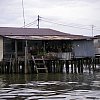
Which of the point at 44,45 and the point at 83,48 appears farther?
the point at 83,48

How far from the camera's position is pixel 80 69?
141 feet

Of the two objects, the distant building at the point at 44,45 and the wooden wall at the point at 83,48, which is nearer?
the distant building at the point at 44,45

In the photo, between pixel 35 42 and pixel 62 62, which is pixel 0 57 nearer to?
pixel 35 42

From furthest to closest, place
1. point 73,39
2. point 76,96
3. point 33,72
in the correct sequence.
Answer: point 73,39 → point 33,72 → point 76,96

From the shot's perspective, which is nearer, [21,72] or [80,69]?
[21,72]

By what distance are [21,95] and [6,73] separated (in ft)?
70.3

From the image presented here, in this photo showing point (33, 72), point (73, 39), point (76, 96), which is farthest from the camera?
point (73, 39)

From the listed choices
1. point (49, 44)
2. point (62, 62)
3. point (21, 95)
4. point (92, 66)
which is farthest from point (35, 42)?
point (21, 95)

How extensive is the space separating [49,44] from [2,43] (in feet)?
18.3

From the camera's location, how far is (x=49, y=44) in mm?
43250

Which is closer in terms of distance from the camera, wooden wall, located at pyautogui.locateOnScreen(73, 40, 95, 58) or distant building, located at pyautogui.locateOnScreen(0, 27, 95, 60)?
distant building, located at pyautogui.locateOnScreen(0, 27, 95, 60)

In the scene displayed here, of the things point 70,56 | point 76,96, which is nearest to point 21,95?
point 76,96

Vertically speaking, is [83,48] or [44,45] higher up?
[44,45]

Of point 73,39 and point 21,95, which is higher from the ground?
point 73,39
